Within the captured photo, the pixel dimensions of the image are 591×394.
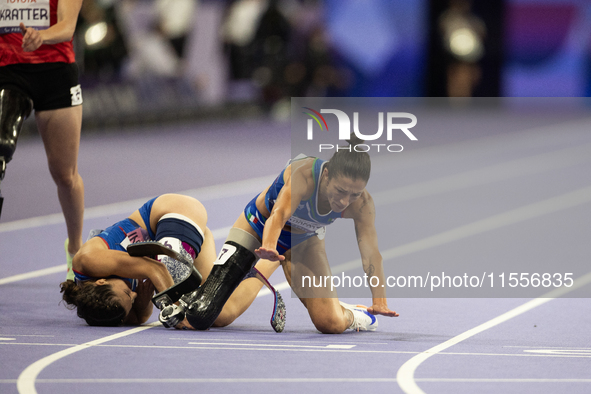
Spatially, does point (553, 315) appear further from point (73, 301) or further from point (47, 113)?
point (47, 113)

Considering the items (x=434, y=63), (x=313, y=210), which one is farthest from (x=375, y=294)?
(x=434, y=63)

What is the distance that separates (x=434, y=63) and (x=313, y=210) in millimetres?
18559

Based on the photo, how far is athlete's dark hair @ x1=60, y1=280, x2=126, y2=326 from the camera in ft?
16.4

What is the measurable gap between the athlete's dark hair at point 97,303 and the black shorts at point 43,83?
1261 mm

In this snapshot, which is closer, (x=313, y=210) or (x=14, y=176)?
(x=313, y=210)

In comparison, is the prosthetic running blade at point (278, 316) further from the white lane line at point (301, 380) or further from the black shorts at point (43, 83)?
the black shorts at point (43, 83)

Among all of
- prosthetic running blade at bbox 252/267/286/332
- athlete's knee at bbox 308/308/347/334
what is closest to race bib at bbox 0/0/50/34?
prosthetic running blade at bbox 252/267/286/332

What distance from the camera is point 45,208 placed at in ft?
30.3

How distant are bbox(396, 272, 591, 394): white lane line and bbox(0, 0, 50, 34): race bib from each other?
307cm

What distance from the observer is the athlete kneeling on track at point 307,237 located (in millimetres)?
4887

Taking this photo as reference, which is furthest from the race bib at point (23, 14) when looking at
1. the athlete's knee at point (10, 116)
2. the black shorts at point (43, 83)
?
the athlete's knee at point (10, 116)

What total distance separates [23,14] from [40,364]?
8.08 feet

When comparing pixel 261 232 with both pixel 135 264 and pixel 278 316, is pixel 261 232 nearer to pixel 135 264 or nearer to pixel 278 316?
pixel 278 316

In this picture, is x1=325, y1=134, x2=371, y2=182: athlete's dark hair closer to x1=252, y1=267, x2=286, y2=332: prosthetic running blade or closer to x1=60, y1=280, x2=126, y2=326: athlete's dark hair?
x1=252, y1=267, x2=286, y2=332: prosthetic running blade
